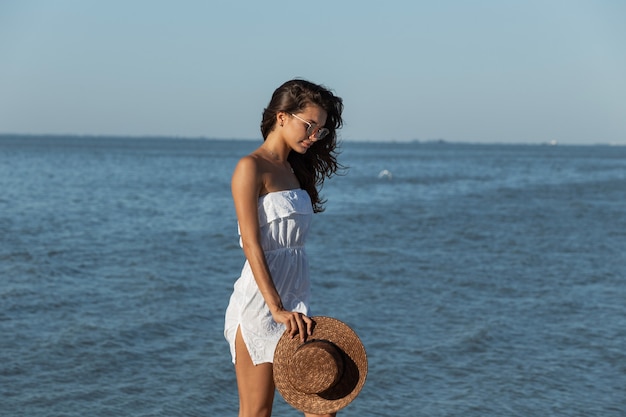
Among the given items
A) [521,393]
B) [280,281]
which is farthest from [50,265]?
[280,281]

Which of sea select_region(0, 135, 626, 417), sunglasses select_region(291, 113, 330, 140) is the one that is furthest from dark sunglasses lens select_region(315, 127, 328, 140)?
sea select_region(0, 135, 626, 417)

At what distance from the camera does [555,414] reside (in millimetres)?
6922

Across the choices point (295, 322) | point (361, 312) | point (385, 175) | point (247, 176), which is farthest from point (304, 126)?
point (385, 175)

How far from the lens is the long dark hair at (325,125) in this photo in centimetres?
325

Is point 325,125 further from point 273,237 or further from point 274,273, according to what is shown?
point 274,273

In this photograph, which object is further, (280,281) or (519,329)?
(519,329)

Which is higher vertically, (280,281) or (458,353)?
(280,281)

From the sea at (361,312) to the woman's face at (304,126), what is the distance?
3.97 meters

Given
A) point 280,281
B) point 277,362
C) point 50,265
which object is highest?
point 280,281

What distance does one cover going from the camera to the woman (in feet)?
10.3

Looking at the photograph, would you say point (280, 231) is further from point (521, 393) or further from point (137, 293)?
point (137, 293)

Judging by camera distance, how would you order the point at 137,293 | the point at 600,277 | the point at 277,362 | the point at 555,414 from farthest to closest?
the point at 600,277, the point at 137,293, the point at 555,414, the point at 277,362

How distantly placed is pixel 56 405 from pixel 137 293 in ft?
16.1

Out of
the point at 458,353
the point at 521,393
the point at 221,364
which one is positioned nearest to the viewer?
the point at 521,393
